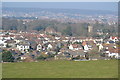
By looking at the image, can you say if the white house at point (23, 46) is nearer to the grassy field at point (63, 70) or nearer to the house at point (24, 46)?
the house at point (24, 46)

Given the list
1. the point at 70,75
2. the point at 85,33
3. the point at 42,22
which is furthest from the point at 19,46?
the point at 70,75

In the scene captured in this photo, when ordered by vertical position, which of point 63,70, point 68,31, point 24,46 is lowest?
point 63,70

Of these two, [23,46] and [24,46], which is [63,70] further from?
[24,46]

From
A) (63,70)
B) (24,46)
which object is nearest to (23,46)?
(24,46)

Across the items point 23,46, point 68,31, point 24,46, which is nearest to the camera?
point 23,46

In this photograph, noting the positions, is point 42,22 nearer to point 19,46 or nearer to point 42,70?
point 19,46

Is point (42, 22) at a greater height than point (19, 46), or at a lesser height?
greater

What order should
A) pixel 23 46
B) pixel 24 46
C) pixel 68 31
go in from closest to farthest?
pixel 23 46 → pixel 24 46 → pixel 68 31

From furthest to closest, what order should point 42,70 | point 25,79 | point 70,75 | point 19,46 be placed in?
1. point 19,46
2. point 42,70
3. point 70,75
4. point 25,79

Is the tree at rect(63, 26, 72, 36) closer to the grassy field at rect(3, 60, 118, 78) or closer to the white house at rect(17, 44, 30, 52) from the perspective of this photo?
the white house at rect(17, 44, 30, 52)
